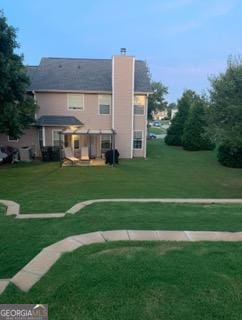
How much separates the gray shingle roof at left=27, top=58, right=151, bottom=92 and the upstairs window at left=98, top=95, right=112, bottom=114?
0.57 meters

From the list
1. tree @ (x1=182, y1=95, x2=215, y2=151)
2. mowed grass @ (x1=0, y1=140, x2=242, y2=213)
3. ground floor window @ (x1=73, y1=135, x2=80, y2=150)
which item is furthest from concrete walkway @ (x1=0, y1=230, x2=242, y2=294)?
tree @ (x1=182, y1=95, x2=215, y2=151)

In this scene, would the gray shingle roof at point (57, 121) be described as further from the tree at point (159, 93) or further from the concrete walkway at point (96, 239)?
the tree at point (159, 93)

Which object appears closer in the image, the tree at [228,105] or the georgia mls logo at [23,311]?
the georgia mls logo at [23,311]

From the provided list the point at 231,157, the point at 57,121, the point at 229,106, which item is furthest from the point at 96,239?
the point at 57,121

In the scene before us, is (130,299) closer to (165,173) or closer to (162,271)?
(162,271)


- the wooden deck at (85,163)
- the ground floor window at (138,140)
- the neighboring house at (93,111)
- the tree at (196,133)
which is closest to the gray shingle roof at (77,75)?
the neighboring house at (93,111)

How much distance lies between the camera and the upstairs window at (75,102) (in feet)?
78.7

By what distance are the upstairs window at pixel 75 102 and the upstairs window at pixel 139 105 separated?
13.6 ft

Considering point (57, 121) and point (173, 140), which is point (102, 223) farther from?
point (173, 140)

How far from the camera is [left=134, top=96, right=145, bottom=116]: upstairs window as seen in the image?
24266 millimetres

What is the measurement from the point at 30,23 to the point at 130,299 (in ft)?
92.4

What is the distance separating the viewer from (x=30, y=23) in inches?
1062

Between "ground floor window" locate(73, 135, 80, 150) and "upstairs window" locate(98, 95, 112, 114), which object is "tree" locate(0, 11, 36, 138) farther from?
"upstairs window" locate(98, 95, 112, 114)

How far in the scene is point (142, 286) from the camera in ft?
12.3
